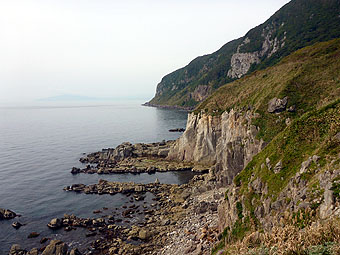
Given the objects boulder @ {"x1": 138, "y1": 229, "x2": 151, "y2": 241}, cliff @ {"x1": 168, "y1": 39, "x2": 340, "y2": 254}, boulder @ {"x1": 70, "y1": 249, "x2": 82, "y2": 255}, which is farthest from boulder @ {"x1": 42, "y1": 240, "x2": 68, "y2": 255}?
cliff @ {"x1": 168, "y1": 39, "x2": 340, "y2": 254}

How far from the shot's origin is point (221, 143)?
217 ft

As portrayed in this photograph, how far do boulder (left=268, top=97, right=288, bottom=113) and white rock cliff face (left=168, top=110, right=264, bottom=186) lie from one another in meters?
5.07

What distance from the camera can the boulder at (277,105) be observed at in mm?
46438

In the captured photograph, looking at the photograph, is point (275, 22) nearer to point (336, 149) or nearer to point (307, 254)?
point (336, 149)

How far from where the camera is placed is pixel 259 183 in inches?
974

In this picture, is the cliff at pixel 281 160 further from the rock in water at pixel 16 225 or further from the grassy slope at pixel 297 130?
the rock in water at pixel 16 225

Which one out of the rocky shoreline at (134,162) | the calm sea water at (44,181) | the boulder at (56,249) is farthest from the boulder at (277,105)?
the boulder at (56,249)

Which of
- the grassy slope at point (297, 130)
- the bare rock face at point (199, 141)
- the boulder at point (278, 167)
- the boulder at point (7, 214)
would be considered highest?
the grassy slope at point (297, 130)

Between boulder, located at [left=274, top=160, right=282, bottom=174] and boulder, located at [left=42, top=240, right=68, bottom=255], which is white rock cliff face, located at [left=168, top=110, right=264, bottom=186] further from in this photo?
boulder, located at [left=42, top=240, right=68, bottom=255]

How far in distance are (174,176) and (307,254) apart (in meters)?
55.5

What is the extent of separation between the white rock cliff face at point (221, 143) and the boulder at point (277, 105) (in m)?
5.07

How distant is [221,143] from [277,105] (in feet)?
73.5

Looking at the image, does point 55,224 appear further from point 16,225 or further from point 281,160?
point 281,160

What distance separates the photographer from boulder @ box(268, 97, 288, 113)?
46438 mm
